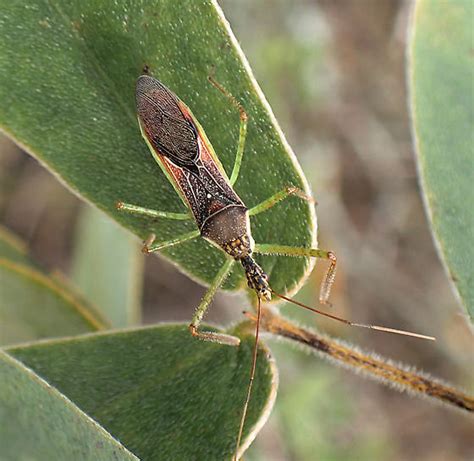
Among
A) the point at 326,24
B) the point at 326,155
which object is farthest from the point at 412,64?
the point at 326,24

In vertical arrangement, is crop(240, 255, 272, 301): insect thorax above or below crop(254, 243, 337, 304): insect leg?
below

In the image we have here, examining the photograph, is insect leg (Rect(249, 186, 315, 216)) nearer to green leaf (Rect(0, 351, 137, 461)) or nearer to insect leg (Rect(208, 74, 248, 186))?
insect leg (Rect(208, 74, 248, 186))

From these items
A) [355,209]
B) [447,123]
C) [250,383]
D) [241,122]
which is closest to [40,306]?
[250,383]

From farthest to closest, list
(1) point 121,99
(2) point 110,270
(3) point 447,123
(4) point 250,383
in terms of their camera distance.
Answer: (2) point 110,270
(3) point 447,123
(1) point 121,99
(4) point 250,383

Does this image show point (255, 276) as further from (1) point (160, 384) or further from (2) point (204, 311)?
(1) point (160, 384)

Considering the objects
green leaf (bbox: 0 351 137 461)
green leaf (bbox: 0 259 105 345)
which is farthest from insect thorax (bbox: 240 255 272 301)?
green leaf (bbox: 0 351 137 461)

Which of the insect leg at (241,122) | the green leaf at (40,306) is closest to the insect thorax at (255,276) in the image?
the insect leg at (241,122)
